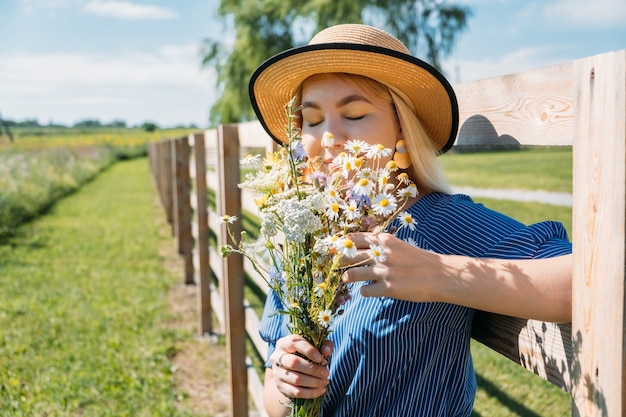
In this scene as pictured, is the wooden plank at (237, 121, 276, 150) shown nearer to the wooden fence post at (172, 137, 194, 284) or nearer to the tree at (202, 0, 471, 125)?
the wooden fence post at (172, 137, 194, 284)

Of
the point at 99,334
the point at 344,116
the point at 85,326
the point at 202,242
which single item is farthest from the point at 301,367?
the point at 85,326

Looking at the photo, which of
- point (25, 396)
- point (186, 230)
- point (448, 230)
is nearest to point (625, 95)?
point (448, 230)

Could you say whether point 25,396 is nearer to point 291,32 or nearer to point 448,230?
point 448,230

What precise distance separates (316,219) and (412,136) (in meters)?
0.60

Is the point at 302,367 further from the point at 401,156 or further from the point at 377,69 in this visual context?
the point at 377,69

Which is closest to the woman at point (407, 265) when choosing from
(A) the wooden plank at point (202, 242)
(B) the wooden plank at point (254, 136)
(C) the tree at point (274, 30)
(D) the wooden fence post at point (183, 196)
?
(B) the wooden plank at point (254, 136)

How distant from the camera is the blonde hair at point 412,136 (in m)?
1.54

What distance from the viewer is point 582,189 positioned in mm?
1007

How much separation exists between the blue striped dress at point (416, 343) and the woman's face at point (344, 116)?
213mm

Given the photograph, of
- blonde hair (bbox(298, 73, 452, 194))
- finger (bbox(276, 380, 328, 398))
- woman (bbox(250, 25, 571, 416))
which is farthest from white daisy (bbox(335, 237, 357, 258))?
blonde hair (bbox(298, 73, 452, 194))

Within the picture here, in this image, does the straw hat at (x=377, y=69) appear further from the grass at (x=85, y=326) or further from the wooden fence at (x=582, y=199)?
the grass at (x=85, y=326)

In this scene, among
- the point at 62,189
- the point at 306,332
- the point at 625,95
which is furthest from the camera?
the point at 62,189

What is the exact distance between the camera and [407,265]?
45.6 inches

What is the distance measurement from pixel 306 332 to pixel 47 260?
25.6 ft
